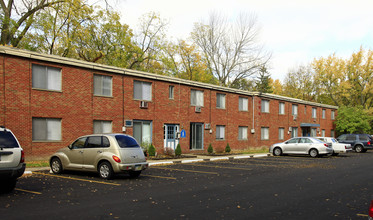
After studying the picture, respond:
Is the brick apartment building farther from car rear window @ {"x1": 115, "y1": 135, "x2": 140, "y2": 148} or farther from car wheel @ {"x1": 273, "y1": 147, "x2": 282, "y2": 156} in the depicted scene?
car rear window @ {"x1": 115, "y1": 135, "x2": 140, "y2": 148}

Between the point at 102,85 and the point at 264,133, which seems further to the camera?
the point at 264,133

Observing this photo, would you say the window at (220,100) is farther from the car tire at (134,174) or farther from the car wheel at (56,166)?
the car wheel at (56,166)

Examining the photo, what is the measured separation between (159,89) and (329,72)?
142 feet

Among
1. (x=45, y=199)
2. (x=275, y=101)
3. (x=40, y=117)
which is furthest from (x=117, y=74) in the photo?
(x=275, y=101)

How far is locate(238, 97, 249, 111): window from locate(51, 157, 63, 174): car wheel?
2243 centimetres

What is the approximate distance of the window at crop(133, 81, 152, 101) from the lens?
2373 cm

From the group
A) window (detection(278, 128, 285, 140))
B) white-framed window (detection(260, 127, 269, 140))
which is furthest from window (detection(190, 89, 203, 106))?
window (detection(278, 128, 285, 140))

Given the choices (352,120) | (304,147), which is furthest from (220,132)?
(352,120)

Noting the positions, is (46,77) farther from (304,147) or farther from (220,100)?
(304,147)

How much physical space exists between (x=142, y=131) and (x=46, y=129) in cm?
685

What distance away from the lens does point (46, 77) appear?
1911cm

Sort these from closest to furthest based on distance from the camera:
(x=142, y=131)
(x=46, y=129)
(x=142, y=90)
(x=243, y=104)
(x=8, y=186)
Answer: (x=8, y=186)
(x=46, y=129)
(x=142, y=131)
(x=142, y=90)
(x=243, y=104)

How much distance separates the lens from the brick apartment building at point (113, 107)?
18.0m

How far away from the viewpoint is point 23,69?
1800cm
